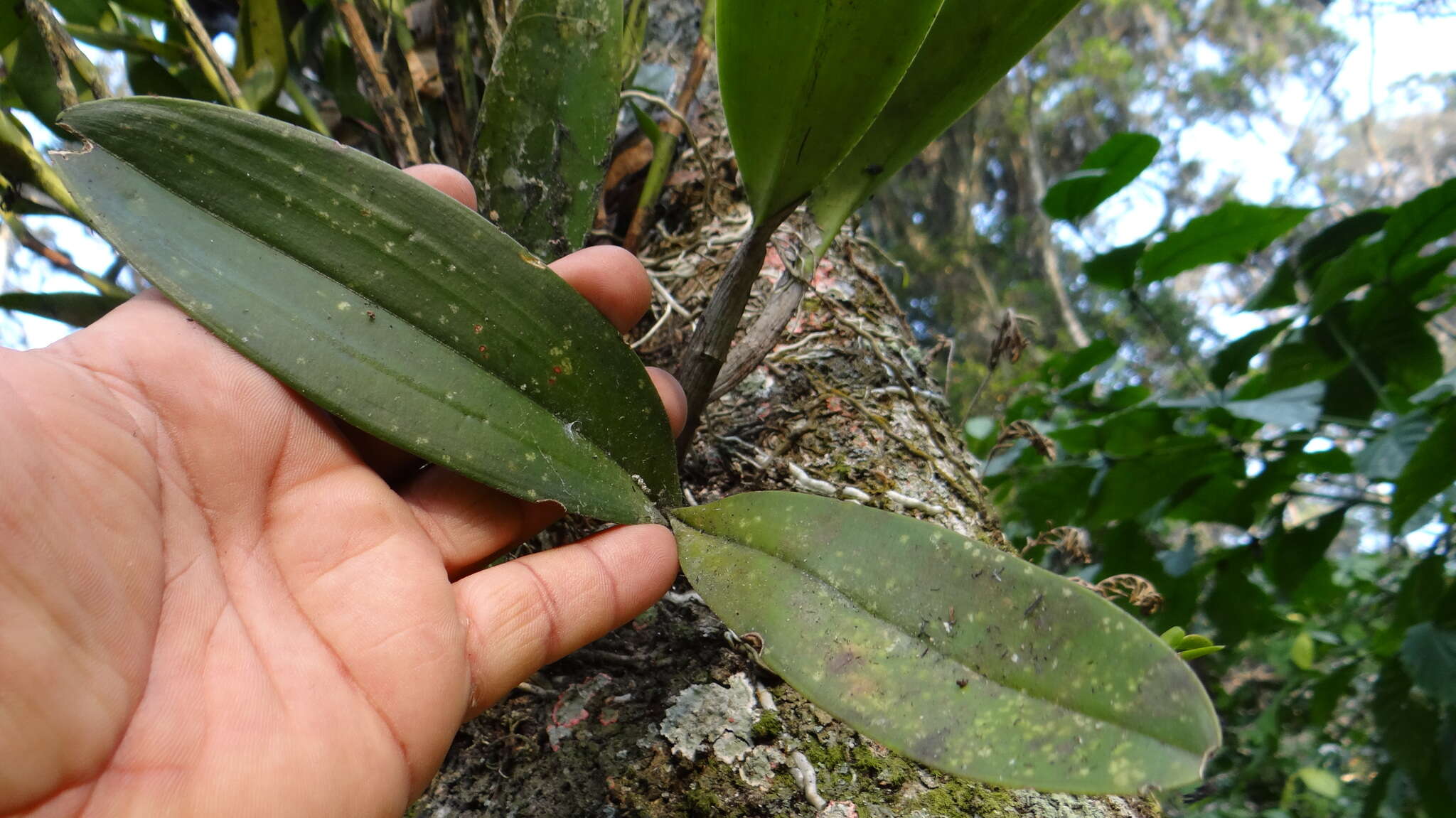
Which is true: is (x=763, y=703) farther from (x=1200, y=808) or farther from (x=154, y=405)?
(x=1200, y=808)

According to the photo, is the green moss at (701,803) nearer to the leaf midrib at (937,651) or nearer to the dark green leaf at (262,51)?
the leaf midrib at (937,651)

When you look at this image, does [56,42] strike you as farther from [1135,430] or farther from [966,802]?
[1135,430]

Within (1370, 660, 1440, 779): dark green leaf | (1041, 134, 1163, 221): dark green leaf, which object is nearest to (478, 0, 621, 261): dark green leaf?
(1041, 134, 1163, 221): dark green leaf

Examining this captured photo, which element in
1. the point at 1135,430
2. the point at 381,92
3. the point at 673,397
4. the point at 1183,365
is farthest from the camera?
the point at 1183,365

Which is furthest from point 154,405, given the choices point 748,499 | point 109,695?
point 748,499

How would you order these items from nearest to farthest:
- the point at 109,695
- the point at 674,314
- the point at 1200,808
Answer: the point at 109,695, the point at 674,314, the point at 1200,808

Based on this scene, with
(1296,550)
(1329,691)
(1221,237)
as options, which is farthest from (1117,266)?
(1329,691)

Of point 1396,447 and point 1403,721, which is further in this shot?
point 1403,721
